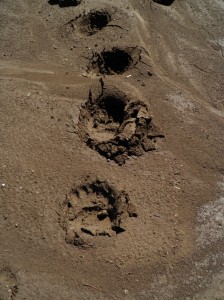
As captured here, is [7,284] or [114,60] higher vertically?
[114,60]

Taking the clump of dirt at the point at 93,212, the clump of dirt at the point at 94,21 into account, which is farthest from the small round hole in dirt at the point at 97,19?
the clump of dirt at the point at 93,212

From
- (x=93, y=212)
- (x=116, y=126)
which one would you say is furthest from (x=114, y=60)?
(x=93, y=212)

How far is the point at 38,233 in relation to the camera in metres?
5.24

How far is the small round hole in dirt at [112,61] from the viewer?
24.0ft

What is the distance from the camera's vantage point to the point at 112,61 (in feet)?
24.6

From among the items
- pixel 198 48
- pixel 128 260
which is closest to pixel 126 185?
pixel 128 260

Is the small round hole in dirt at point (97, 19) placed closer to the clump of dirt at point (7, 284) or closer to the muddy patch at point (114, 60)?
the muddy patch at point (114, 60)

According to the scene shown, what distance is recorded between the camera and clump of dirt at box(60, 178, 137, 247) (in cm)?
534

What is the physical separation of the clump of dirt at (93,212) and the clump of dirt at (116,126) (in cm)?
61

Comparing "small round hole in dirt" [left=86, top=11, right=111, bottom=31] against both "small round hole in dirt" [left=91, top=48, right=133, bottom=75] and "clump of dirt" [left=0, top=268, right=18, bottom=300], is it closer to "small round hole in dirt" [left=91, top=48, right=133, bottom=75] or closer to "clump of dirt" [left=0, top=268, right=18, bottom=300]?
"small round hole in dirt" [left=91, top=48, right=133, bottom=75]

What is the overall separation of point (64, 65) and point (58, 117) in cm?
145

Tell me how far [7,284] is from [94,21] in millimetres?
5773

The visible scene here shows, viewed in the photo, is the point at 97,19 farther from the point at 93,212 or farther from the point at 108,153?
the point at 93,212

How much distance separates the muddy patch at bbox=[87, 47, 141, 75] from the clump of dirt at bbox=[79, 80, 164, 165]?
2.28 feet
